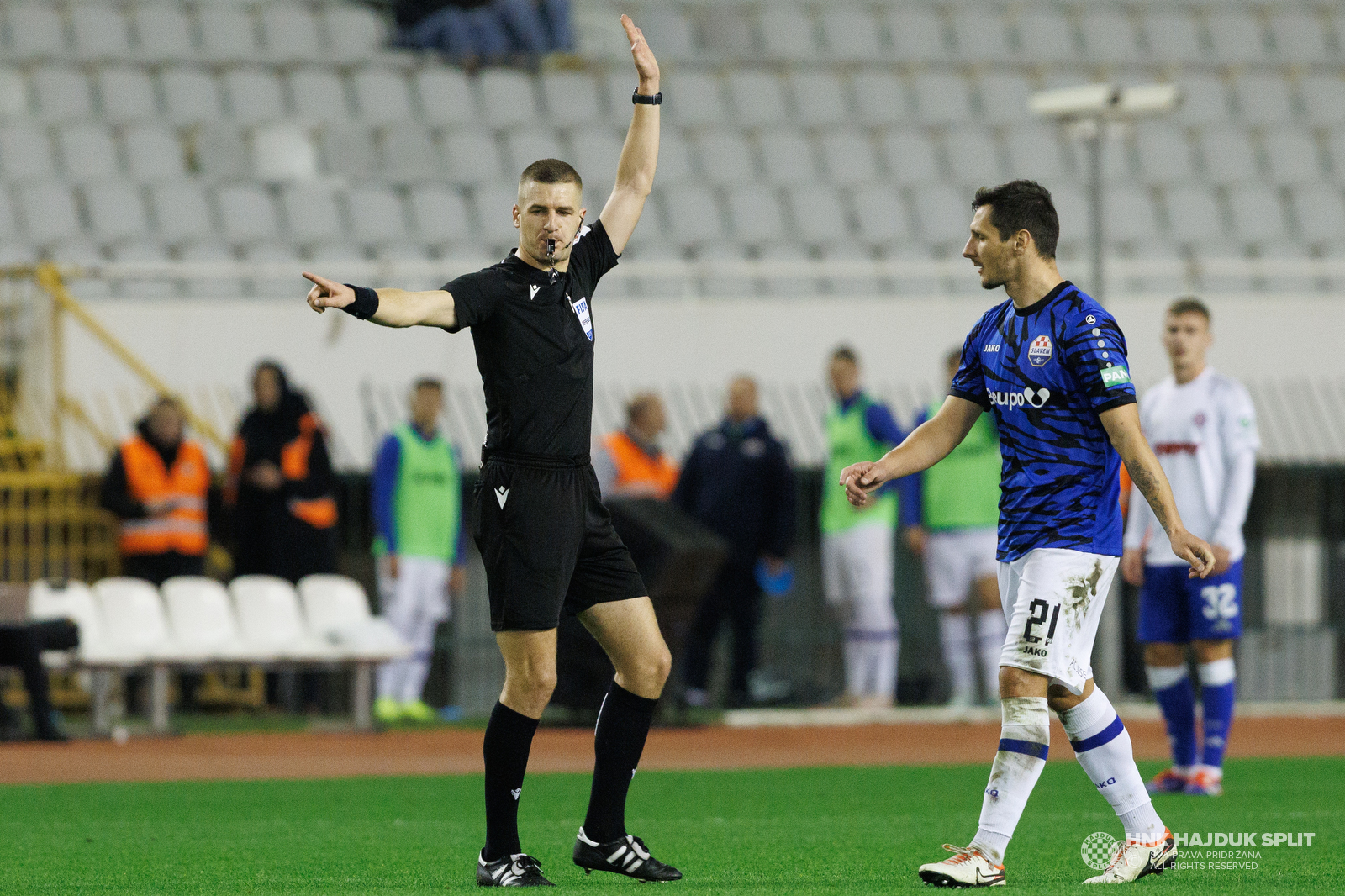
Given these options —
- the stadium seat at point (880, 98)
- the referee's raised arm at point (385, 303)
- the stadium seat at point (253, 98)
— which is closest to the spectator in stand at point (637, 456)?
the stadium seat at point (253, 98)

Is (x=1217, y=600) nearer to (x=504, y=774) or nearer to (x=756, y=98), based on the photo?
(x=504, y=774)

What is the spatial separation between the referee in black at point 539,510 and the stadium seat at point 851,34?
51.7 feet

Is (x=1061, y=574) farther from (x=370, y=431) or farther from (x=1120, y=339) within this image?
(x=370, y=431)

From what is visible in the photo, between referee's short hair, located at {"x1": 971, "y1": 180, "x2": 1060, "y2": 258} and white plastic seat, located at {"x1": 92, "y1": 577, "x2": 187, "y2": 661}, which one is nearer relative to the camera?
referee's short hair, located at {"x1": 971, "y1": 180, "x2": 1060, "y2": 258}

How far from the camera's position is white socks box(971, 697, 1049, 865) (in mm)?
5660

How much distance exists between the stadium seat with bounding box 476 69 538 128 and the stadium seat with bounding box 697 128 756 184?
5.46 feet

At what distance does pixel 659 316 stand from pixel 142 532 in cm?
458

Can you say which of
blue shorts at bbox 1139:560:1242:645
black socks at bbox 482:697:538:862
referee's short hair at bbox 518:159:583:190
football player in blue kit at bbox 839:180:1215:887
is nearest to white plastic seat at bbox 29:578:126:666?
→ blue shorts at bbox 1139:560:1242:645

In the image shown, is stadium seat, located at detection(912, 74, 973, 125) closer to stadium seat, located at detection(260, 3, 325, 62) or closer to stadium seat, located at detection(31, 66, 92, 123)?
stadium seat, located at detection(260, 3, 325, 62)

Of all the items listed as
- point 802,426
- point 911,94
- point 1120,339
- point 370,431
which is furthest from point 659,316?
point 1120,339

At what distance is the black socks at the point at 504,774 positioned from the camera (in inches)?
228

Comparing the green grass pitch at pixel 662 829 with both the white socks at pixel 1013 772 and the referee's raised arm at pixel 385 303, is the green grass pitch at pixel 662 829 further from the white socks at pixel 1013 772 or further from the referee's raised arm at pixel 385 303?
the referee's raised arm at pixel 385 303

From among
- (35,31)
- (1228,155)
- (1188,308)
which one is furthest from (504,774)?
(1228,155)

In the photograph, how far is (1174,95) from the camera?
45.2 feet
